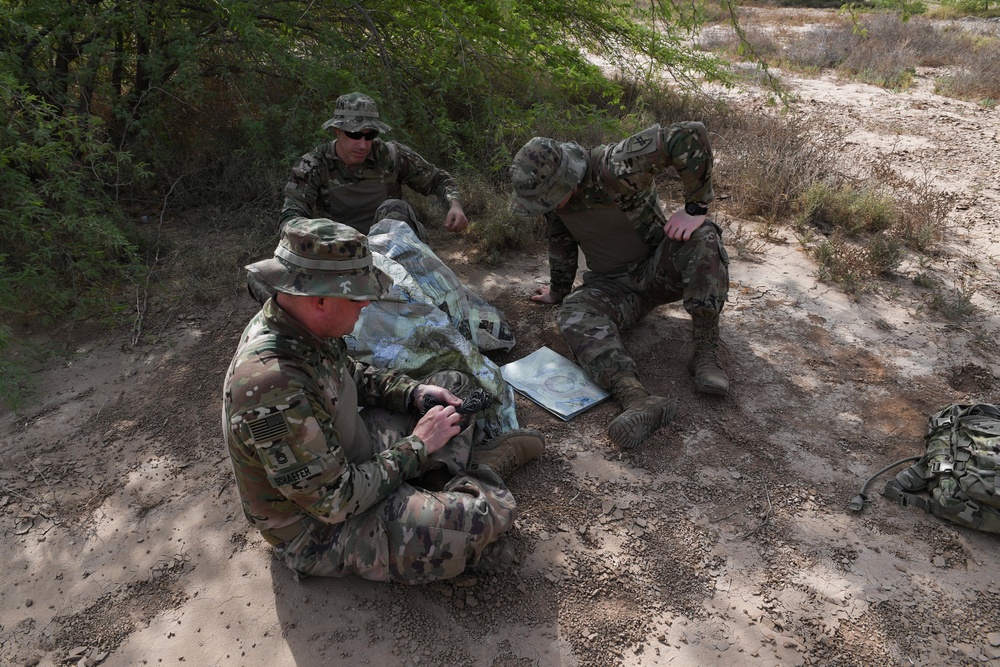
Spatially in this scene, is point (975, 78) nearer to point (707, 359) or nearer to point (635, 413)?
point (707, 359)

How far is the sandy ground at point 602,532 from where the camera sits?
2.06 metres

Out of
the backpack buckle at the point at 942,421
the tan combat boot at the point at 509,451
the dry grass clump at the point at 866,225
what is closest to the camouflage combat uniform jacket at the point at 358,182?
the tan combat boot at the point at 509,451

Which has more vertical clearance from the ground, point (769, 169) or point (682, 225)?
point (682, 225)

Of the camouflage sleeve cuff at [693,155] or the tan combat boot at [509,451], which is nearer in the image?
the tan combat boot at [509,451]

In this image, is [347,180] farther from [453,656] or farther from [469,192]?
[453,656]

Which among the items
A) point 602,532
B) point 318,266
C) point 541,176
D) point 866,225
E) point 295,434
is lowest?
point 602,532

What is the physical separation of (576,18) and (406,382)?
15.3ft

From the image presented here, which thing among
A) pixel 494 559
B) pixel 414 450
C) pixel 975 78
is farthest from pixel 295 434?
pixel 975 78

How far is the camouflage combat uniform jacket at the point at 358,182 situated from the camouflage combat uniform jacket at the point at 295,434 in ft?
7.03

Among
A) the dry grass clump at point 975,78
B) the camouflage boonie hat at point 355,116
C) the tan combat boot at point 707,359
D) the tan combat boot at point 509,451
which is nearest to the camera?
the tan combat boot at point 509,451

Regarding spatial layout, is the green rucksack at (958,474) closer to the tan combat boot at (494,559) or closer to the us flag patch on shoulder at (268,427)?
the tan combat boot at (494,559)

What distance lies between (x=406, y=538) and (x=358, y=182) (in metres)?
2.71

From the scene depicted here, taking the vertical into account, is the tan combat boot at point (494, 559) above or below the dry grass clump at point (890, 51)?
below

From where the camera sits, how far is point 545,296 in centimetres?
393
